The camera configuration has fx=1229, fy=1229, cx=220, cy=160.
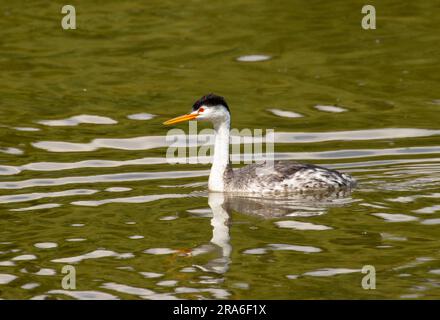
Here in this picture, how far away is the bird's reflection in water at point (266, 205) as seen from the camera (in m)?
14.6

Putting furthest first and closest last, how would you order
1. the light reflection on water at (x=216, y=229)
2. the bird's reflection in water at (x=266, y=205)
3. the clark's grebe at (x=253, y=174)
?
the clark's grebe at (x=253, y=174) → the bird's reflection in water at (x=266, y=205) → the light reflection on water at (x=216, y=229)

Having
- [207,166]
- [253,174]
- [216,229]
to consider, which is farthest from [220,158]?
[216,229]

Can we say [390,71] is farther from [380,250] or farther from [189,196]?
[380,250]

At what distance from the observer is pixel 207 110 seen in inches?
647

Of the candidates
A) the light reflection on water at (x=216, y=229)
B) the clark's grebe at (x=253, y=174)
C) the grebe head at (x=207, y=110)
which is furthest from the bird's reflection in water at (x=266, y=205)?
the grebe head at (x=207, y=110)

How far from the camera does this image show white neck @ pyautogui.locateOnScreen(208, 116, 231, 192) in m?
16.5

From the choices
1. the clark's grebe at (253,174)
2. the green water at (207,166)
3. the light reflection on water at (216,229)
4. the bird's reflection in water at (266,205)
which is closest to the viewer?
the light reflection on water at (216,229)

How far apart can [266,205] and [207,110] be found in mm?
1669

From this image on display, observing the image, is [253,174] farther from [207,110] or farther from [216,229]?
[216,229]

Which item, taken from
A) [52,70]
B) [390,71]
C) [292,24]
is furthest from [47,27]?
[390,71]

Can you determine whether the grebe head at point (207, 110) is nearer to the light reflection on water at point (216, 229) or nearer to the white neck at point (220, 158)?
the white neck at point (220, 158)

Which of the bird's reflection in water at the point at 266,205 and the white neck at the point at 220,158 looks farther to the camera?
the white neck at the point at 220,158

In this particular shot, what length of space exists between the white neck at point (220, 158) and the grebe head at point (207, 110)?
208 mm

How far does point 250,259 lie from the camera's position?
13.0 metres
